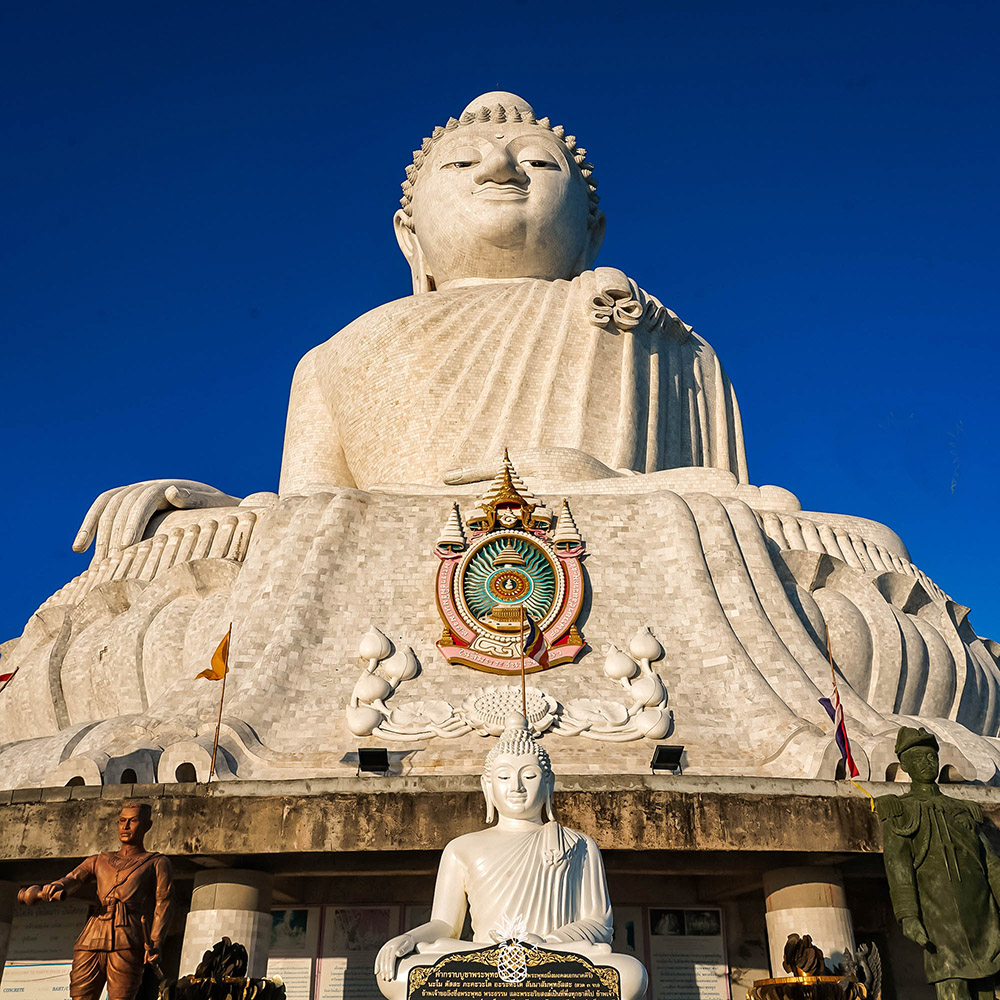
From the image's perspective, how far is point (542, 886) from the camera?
4.50 metres

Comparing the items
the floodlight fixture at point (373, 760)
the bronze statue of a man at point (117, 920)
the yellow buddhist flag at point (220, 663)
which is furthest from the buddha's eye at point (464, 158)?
the bronze statue of a man at point (117, 920)

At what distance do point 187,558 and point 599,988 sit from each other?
27.4 feet

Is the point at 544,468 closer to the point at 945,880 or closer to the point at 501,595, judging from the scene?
the point at 501,595

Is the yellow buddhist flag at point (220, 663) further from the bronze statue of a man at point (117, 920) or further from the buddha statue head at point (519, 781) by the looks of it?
the buddha statue head at point (519, 781)

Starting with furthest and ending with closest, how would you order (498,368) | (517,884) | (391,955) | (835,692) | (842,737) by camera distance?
(498,368) → (835,692) → (842,737) → (517,884) → (391,955)

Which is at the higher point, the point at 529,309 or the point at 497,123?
the point at 497,123

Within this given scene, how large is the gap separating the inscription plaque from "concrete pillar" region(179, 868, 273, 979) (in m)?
3.31

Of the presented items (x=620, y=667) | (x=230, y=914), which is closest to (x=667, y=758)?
(x=620, y=667)

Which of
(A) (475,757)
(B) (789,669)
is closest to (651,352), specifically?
(B) (789,669)

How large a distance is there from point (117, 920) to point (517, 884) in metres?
1.77

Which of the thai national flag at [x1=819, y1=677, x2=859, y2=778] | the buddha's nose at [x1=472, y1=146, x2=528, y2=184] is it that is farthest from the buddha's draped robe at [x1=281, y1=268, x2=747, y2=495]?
the thai national flag at [x1=819, y1=677, x2=859, y2=778]

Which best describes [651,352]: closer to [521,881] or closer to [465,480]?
[465,480]

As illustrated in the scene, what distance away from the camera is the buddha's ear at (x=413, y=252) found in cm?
1677

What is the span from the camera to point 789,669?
9.19 metres
